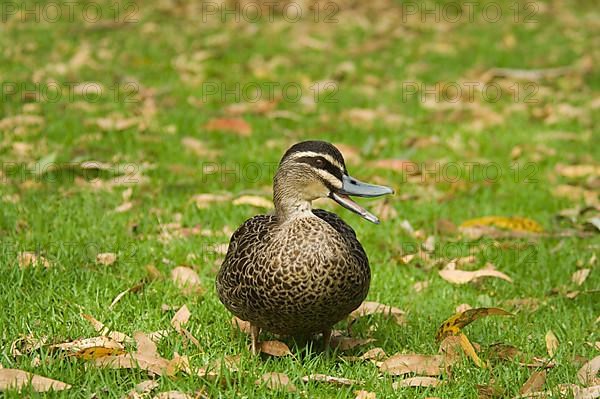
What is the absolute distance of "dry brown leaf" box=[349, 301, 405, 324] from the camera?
4.25 metres

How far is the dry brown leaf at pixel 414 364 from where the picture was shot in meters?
3.55

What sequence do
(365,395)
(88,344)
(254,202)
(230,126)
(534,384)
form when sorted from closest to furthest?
(365,395), (534,384), (88,344), (254,202), (230,126)

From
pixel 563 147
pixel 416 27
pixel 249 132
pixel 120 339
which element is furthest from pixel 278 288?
pixel 416 27

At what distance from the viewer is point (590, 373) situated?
352cm

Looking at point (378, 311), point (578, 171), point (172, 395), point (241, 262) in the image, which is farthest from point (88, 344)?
point (578, 171)

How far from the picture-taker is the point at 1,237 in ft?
16.2

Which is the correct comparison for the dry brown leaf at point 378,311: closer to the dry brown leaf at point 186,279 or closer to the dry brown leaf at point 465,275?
the dry brown leaf at point 465,275

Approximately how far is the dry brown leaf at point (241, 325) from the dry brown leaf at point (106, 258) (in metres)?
0.89

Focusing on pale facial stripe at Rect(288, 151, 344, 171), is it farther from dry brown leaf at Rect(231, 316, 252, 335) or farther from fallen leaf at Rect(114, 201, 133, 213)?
fallen leaf at Rect(114, 201, 133, 213)

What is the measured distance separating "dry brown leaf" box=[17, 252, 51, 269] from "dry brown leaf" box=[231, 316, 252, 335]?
3.46ft

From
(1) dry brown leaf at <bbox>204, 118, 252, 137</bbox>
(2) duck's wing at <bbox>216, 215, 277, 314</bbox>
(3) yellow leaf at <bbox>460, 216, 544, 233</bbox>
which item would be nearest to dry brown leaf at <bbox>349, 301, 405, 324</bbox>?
(2) duck's wing at <bbox>216, 215, 277, 314</bbox>

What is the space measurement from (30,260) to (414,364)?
2021mm

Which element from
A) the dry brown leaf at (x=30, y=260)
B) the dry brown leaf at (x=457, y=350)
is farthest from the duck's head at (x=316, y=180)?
the dry brown leaf at (x=30, y=260)

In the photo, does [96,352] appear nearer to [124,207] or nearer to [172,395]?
[172,395]
